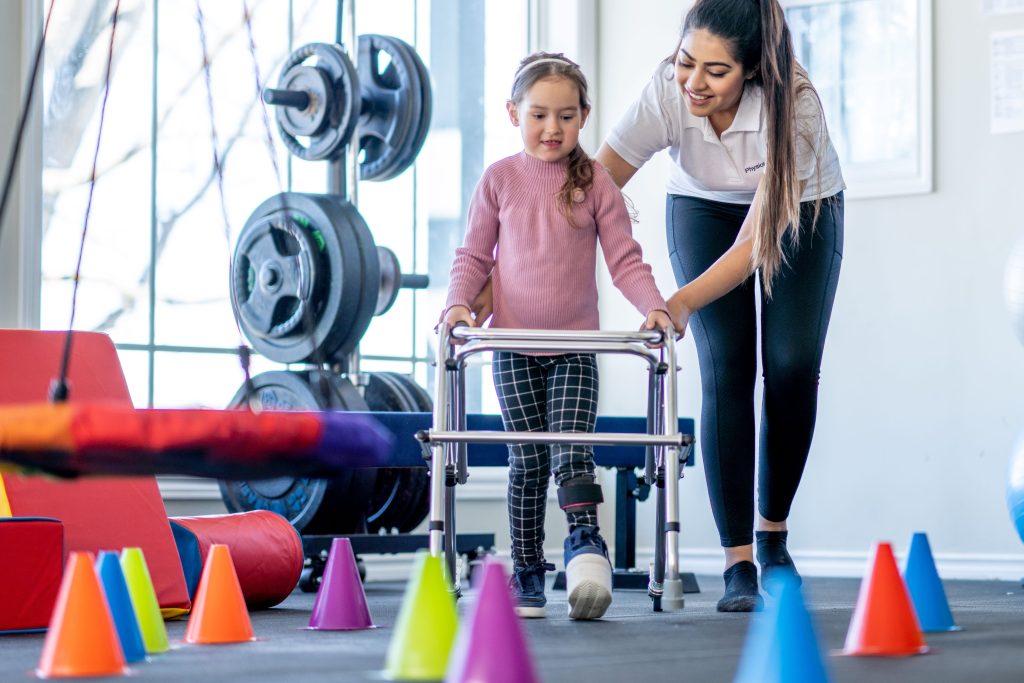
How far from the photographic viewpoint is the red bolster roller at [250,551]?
2.87m

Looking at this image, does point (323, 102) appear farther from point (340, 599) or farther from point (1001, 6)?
point (1001, 6)

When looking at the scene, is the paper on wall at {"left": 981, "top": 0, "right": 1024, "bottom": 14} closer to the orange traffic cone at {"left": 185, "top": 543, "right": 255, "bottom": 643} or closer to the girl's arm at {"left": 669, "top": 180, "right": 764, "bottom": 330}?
the girl's arm at {"left": 669, "top": 180, "right": 764, "bottom": 330}

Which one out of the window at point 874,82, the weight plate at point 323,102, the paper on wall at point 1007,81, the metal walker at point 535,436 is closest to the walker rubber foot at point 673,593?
the metal walker at point 535,436

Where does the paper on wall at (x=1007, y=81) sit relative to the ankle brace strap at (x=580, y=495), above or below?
above

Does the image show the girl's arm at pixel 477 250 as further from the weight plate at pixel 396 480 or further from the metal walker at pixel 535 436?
the weight plate at pixel 396 480

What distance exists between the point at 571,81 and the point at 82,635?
143cm

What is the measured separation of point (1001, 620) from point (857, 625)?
26.6 inches

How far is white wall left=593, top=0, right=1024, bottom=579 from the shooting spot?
4293 millimetres

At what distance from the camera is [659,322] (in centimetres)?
247

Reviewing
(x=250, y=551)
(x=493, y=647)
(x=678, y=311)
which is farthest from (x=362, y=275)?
(x=493, y=647)

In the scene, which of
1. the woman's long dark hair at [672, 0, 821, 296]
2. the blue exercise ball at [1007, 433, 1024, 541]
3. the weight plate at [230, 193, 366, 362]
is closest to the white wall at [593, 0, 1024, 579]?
the blue exercise ball at [1007, 433, 1024, 541]

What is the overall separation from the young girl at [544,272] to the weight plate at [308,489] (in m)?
0.99

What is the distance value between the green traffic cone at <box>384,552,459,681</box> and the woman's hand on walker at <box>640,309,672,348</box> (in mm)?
860

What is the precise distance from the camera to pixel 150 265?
390 cm
